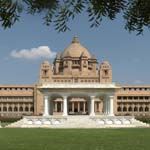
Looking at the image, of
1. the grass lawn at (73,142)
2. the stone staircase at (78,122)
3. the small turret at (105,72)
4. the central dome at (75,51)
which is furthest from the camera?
the central dome at (75,51)

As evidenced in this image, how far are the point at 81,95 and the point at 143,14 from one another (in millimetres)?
61240

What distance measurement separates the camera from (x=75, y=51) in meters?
108

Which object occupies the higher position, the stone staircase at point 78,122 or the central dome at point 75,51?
the central dome at point 75,51

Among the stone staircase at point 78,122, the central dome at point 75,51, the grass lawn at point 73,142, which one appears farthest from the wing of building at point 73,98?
the grass lawn at point 73,142

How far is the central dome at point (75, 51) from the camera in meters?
107

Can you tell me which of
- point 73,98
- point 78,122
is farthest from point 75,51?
point 78,122

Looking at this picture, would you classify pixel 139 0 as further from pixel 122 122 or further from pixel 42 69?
pixel 42 69

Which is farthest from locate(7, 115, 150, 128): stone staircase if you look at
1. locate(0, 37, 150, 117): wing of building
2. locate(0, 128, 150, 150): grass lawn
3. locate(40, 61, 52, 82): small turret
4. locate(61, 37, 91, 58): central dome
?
locate(61, 37, 91, 58): central dome

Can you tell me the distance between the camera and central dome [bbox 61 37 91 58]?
106725 mm

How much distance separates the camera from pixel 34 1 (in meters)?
4.83

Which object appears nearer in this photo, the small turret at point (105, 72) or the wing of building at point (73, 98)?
the wing of building at point (73, 98)

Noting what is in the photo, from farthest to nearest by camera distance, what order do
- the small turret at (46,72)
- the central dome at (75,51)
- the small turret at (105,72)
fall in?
the central dome at (75,51), the small turret at (46,72), the small turret at (105,72)

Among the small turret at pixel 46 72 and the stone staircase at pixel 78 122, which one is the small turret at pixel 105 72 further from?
the stone staircase at pixel 78 122

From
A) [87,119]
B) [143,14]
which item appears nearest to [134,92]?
[87,119]
